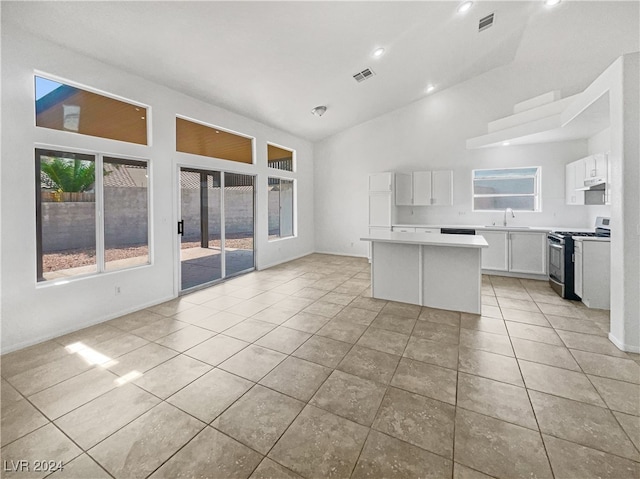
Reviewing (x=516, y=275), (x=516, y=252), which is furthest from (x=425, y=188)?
(x=516, y=275)

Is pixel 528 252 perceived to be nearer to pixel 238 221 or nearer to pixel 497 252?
pixel 497 252

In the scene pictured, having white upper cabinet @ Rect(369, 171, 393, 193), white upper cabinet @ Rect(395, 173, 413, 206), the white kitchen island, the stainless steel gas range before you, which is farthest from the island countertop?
white upper cabinet @ Rect(369, 171, 393, 193)

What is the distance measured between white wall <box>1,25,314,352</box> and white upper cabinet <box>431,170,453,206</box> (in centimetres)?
479

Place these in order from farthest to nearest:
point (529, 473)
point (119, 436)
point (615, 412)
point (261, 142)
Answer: point (261, 142) → point (615, 412) → point (119, 436) → point (529, 473)

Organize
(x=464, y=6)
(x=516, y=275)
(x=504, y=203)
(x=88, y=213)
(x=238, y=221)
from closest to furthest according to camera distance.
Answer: (x=88, y=213), (x=464, y=6), (x=516, y=275), (x=238, y=221), (x=504, y=203)

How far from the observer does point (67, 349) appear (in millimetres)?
2844

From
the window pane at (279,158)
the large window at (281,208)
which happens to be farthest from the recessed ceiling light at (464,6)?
the large window at (281,208)

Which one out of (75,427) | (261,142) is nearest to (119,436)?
(75,427)

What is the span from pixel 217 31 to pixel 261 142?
3009 millimetres

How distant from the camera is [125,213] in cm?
384

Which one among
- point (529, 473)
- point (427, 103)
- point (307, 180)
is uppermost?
point (427, 103)

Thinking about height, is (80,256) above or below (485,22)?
below

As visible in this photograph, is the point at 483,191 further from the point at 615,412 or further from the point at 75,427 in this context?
the point at 75,427

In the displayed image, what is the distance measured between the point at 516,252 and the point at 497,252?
311 mm
